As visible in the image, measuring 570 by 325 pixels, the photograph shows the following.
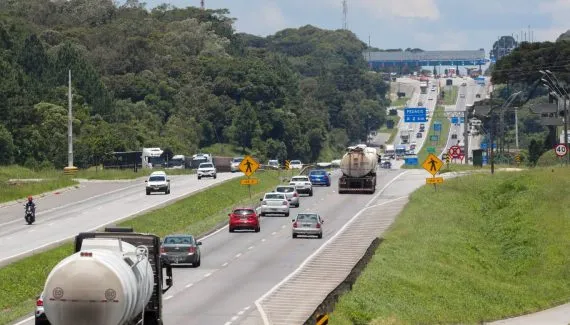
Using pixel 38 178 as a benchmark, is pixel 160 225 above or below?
below

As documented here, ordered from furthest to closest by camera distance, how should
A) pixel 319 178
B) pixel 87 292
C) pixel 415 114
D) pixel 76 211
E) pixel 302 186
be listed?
pixel 415 114, pixel 319 178, pixel 302 186, pixel 76 211, pixel 87 292

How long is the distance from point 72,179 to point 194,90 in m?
81.4

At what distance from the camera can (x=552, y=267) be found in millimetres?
67188

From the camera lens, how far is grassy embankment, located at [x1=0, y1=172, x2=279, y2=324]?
46.9m

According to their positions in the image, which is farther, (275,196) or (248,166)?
(248,166)

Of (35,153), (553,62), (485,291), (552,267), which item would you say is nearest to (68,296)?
(485,291)

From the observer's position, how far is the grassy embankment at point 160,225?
46.9m

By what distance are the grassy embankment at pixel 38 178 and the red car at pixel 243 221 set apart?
20283 mm

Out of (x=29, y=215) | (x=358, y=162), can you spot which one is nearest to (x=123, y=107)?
(x=358, y=162)

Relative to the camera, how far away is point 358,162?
93312 millimetres

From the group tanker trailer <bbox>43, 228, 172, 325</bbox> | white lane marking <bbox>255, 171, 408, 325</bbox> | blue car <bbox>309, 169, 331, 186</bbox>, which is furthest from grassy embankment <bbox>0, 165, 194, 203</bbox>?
tanker trailer <bbox>43, 228, 172, 325</bbox>

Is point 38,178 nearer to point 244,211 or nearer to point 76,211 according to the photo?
point 76,211

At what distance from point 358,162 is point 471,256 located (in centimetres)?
2713

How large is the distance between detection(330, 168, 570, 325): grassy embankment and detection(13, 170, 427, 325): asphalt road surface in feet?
11.2
